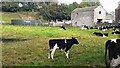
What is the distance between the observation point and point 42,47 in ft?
13.9

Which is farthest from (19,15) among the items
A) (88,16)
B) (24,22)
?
(88,16)

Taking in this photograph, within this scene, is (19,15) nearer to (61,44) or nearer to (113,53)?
(61,44)

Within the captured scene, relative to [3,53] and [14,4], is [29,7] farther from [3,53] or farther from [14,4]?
[3,53]

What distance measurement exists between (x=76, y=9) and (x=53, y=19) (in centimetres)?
50

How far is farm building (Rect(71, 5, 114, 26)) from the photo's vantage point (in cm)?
434

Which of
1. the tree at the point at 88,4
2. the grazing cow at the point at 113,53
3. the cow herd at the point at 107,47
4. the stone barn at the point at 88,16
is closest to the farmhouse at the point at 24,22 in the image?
the cow herd at the point at 107,47

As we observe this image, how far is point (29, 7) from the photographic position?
439 cm

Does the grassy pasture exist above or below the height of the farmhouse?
below

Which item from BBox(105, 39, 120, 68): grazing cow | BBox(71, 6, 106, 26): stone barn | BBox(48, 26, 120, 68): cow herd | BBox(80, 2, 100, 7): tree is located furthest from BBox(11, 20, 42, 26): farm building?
BBox(105, 39, 120, 68): grazing cow

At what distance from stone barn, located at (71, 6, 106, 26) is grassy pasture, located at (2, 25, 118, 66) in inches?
6.9

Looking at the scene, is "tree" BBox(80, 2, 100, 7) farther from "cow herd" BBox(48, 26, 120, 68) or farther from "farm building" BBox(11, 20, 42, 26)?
"farm building" BBox(11, 20, 42, 26)

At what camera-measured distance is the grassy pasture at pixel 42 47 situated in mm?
4145

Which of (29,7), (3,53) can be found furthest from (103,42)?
(3,53)

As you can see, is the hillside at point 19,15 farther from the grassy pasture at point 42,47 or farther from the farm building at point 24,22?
the grassy pasture at point 42,47
